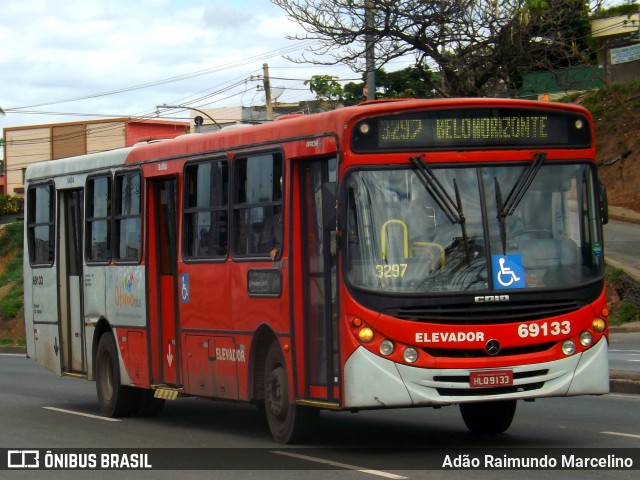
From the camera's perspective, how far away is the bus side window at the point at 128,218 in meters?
15.0

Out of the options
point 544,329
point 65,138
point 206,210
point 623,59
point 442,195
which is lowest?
point 544,329

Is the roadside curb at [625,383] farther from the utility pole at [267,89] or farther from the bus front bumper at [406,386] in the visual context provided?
the utility pole at [267,89]

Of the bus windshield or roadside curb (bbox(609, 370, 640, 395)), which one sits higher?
the bus windshield

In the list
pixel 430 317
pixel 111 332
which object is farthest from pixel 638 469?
pixel 111 332

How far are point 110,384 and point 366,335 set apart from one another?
251 inches

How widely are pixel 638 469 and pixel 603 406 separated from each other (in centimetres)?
491

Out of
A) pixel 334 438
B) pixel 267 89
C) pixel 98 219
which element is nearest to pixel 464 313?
pixel 334 438

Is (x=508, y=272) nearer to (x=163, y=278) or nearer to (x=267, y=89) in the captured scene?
(x=163, y=278)

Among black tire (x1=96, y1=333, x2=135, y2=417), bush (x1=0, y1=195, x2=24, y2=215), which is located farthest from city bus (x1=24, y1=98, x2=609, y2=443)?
bush (x1=0, y1=195, x2=24, y2=215)

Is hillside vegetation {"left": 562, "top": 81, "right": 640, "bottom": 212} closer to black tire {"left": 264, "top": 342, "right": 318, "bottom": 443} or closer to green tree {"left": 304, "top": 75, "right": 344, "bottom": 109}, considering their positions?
green tree {"left": 304, "top": 75, "right": 344, "bottom": 109}

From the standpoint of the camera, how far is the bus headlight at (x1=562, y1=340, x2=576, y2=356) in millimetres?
10586

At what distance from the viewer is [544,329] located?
Answer: 10.5 metres

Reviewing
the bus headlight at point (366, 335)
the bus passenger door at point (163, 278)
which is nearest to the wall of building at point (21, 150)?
the bus passenger door at point (163, 278)

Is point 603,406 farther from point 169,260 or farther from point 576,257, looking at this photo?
point 169,260
